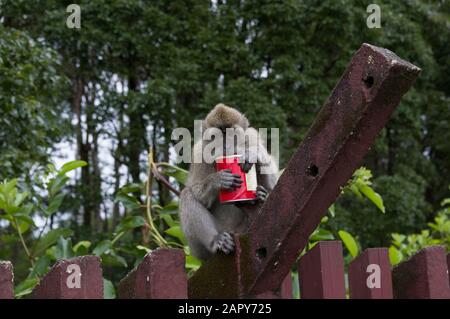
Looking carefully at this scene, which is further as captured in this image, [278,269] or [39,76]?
[39,76]

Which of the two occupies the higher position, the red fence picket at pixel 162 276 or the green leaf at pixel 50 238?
the green leaf at pixel 50 238

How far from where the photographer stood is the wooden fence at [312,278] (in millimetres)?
1558

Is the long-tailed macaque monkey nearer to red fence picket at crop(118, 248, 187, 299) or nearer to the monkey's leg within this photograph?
the monkey's leg

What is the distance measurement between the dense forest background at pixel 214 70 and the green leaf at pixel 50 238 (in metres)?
7.36

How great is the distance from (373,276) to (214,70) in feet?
36.9

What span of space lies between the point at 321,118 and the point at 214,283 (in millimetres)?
498

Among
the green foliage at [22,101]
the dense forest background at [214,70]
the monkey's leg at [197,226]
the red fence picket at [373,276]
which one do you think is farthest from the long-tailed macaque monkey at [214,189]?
the dense forest background at [214,70]

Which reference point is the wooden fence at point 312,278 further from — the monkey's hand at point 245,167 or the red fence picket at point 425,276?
the monkey's hand at point 245,167

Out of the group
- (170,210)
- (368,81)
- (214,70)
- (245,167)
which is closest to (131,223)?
(170,210)

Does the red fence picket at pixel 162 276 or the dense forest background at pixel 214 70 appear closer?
the red fence picket at pixel 162 276
